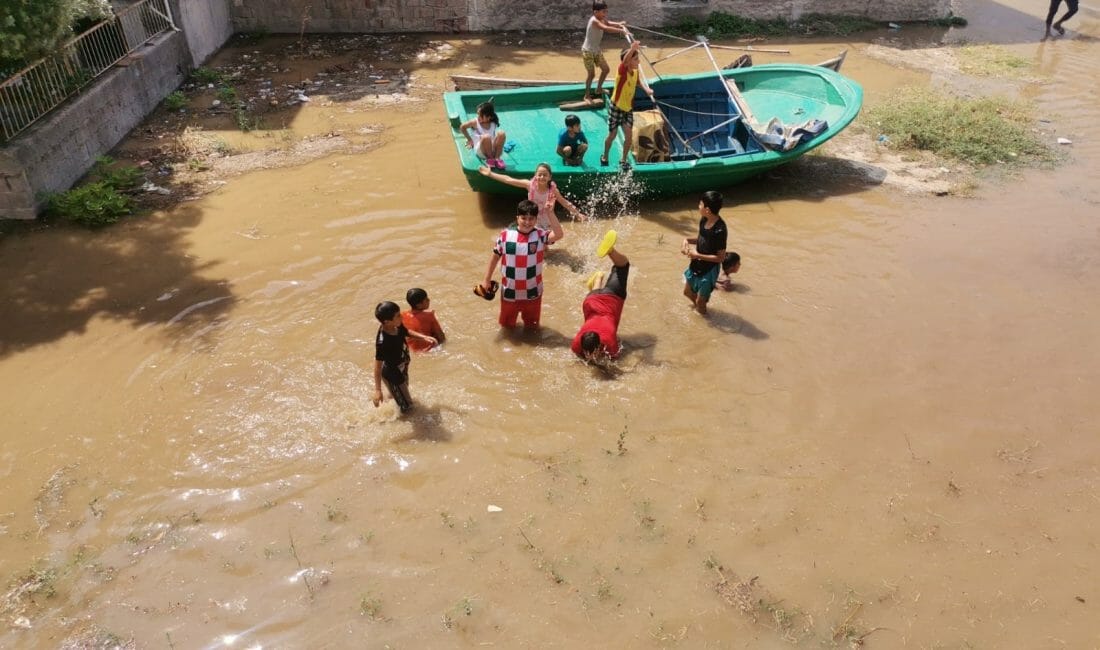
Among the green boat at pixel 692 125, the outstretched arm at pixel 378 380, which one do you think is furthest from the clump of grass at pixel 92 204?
the outstretched arm at pixel 378 380

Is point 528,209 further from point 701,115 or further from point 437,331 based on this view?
point 701,115

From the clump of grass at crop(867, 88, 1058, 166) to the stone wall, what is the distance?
4959mm

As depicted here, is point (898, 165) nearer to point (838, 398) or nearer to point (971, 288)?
point (971, 288)

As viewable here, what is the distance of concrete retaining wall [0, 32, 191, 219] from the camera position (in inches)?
293

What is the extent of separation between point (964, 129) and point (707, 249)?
6296 mm

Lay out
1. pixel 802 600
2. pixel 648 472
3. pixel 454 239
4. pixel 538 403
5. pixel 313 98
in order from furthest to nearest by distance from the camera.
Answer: pixel 313 98 < pixel 454 239 < pixel 538 403 < pixel 648 472 < pixel 802 600

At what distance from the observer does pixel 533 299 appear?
5.78 meters

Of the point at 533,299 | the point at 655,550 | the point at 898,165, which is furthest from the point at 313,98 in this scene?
the point at 655,550

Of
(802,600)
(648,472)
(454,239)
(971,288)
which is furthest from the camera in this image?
(454,239)

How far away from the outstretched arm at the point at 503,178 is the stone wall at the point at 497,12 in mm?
7749

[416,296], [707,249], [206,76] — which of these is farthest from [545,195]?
[206,76]

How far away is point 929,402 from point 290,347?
520 cm

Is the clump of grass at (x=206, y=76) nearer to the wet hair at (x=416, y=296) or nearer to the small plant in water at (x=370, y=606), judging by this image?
the wet hair at (x=416, y=296)

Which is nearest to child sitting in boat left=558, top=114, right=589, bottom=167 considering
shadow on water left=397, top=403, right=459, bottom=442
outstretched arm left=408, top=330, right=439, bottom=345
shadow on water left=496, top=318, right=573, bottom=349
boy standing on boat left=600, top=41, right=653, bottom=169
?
boy standing on boat left=600, top=41, right=653, bottom=169
